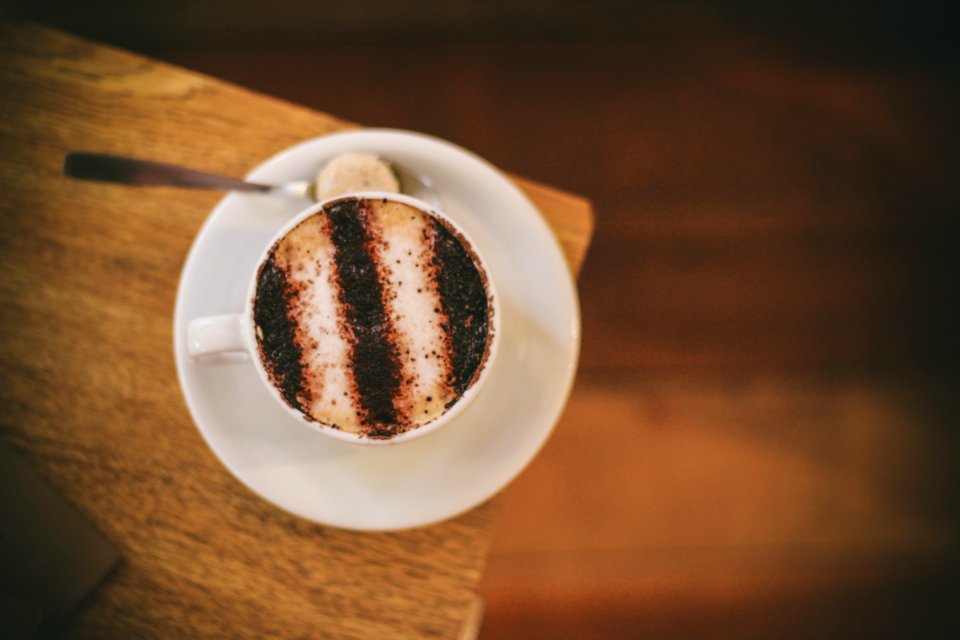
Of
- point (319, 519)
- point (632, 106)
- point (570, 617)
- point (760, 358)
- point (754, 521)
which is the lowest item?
point (319, 519)

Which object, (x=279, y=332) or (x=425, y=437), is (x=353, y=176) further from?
(x=425, y=437)

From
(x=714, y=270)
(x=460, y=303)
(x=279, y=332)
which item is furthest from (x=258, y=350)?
(x=714, y=270)

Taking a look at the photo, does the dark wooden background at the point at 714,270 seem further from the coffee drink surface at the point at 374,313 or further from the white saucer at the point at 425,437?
the coffee drink surface at the point at 374,313

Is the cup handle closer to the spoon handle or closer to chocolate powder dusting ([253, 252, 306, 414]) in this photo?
chocolate powder dusting ([253, 252, 306, 414])

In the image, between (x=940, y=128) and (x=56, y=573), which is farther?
(x=940, y=128)

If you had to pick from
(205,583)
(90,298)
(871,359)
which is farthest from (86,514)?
(871,359)

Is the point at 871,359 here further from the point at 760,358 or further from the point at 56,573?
the point at 56,573

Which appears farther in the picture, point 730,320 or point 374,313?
point 730,320
